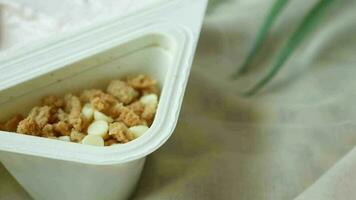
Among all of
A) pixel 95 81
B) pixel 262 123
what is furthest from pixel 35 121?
pixel 262 123

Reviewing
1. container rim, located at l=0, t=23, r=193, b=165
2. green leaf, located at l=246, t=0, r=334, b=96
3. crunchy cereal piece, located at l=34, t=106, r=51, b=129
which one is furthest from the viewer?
green leaf, located at l=246, t=0, r=334, b=96

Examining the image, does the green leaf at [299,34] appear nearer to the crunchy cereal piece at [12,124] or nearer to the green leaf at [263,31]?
the green leaf at [263,31]

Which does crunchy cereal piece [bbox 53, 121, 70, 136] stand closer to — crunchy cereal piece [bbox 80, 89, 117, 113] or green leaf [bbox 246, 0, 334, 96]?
crunchy cereal piece [bbox 80, 89, 117, 113]

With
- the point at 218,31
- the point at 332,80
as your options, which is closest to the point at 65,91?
the point at 218,31

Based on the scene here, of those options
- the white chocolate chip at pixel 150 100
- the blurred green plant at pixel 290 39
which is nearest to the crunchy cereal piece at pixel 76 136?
the white chocolate chip at pixel 150 100

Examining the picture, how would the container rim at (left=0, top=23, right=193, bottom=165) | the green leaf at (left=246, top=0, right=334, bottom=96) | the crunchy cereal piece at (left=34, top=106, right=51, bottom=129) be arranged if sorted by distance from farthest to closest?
the green leaf at (left=246, top=0, right=334, bottom=96) → the crunchy cereal piece at (left=34, top=106, right=51, bottom=129) → the container rim at (left=0, top=23, right=193, bottom=165)

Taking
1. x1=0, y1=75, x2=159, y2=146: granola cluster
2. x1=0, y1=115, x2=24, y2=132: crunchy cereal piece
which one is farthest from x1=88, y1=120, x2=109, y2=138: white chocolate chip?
x1=0, y1=115, x2=24, y2=132: crunchy cereal piece

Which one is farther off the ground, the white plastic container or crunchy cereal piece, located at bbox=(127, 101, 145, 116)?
the white plastic container
